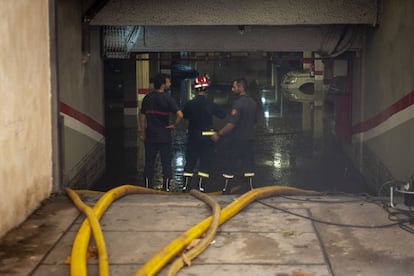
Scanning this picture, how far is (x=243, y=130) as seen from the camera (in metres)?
10.2

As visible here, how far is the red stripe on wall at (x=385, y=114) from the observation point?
9.04 m

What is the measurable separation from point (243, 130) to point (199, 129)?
27.1 inches

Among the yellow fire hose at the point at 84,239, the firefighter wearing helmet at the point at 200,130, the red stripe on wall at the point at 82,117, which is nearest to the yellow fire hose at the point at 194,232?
the yellow fire hose at the point at 84,239

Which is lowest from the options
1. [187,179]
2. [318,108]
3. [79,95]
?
[187,179]

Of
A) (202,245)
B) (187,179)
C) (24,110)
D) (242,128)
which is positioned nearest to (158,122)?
(187,179)

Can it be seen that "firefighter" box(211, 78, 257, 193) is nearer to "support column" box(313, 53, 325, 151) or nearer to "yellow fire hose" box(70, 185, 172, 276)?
"yellow fire hose" box(70, 185, 172, 276)

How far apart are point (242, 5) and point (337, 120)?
4.97 m

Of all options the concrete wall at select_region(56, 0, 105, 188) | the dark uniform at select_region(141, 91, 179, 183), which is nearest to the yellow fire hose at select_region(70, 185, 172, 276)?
the concrete wall at select_region(56, 0, 105, 188)

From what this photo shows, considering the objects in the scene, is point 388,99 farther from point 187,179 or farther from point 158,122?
point 158,122

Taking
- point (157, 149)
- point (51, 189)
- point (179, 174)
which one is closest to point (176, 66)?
point (179, 174)

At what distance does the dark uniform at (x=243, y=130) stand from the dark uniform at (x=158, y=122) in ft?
3.15

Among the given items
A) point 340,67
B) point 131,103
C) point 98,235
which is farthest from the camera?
point 131,103

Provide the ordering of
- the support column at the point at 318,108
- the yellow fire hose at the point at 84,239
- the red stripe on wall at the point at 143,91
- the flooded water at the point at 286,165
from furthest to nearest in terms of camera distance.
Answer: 1. the red stripe on wall at the point at 143,91
2. the support column at the point at 318,108
3. the flooded water at the point at 286,165
4. the yellow fire hose at the point at 84,239

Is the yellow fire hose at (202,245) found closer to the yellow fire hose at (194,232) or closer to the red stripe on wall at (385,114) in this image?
the yellow fire hose at (194,232)
